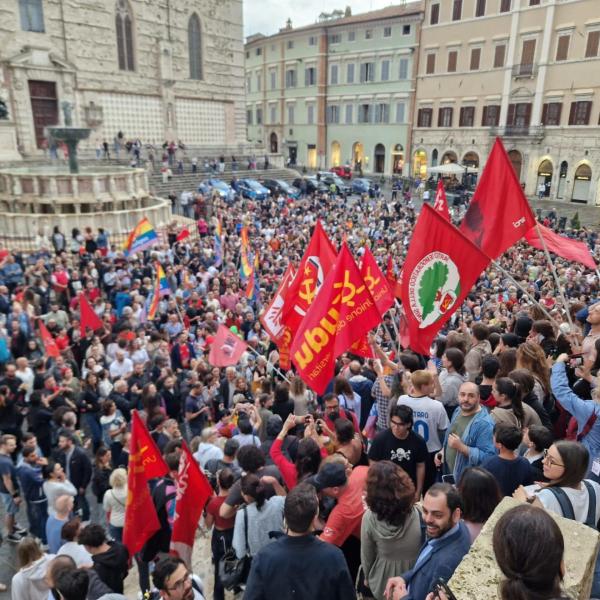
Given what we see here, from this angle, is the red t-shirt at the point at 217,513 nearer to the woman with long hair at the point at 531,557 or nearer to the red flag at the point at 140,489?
the red flag at the point at 140,489

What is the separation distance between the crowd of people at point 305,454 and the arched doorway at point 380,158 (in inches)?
1495

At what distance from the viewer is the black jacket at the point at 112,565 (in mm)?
3834

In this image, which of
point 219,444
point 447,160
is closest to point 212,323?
point 219,444

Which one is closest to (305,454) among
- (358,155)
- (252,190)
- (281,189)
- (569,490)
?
(569,490)

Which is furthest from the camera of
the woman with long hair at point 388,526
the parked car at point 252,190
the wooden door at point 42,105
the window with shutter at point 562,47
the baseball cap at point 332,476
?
the window with shutter at point 562,47

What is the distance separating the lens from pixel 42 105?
2922 cm

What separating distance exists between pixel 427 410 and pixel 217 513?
1.87m

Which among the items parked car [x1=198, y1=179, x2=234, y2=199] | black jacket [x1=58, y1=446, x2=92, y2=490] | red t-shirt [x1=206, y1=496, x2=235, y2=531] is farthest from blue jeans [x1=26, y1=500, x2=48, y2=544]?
parked car [x1=198, y1=179, x2=234, y2=199]

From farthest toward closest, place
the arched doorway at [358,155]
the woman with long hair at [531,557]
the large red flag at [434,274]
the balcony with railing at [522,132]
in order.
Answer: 1. the arched doorway at [358,155]
2. the balcony with railing at [522,132]
3. the large red flag at [434,274]
4. the woman with long hair at [531,557]

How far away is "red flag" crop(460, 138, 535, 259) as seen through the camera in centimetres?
576

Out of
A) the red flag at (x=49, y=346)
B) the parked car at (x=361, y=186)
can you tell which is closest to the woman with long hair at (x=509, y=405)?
the red flag at (x=49, y=346)

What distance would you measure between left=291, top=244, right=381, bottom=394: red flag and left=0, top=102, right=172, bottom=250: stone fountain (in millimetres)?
15639

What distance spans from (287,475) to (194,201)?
22.5 meters

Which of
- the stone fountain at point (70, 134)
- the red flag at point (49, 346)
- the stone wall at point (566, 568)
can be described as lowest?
the red flag at point (49, 346)
